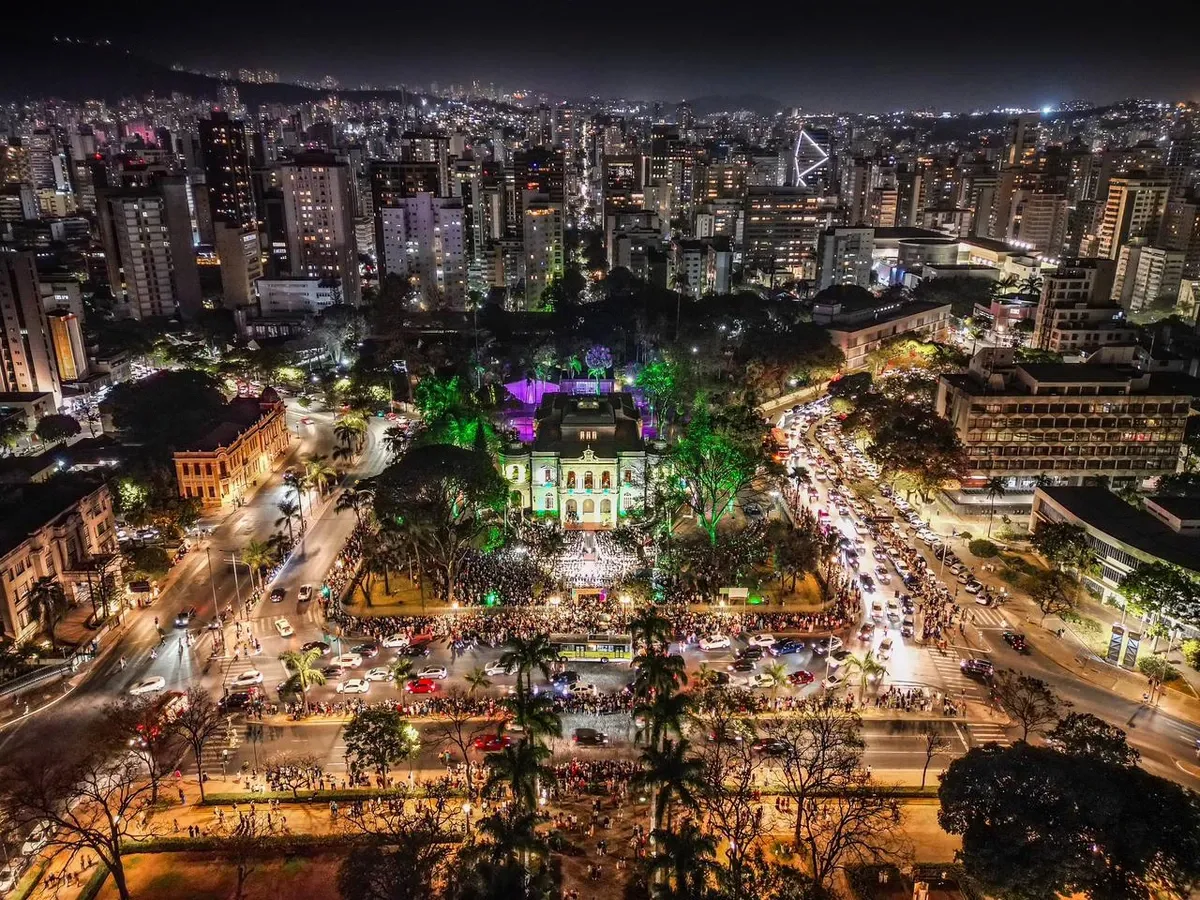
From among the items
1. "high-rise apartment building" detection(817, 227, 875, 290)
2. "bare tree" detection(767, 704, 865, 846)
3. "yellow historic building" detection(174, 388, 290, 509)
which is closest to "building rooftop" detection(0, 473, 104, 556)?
"yellow historic building" detection(174, 388, 290, 509)

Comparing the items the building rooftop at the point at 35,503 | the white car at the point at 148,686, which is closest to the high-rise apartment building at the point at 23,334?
the building rooftop at the point at 35,503

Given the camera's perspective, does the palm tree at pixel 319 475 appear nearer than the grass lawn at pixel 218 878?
No

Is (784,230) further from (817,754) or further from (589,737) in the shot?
(817,754)

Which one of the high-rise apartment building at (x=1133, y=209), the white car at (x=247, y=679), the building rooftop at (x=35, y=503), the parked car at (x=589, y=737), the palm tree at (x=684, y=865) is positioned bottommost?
the white car at (x=247, y=679)

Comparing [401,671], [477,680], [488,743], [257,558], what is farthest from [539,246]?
[488,743]

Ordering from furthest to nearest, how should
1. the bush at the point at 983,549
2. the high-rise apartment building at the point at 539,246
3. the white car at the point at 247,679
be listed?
the high-rise apartment building at the point at 539,246, the bush at the point at 983,549, the white car at the point at 247,679

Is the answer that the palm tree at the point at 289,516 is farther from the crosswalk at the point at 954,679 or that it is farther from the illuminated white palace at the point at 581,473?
the crosswalk at the point at 954,679
